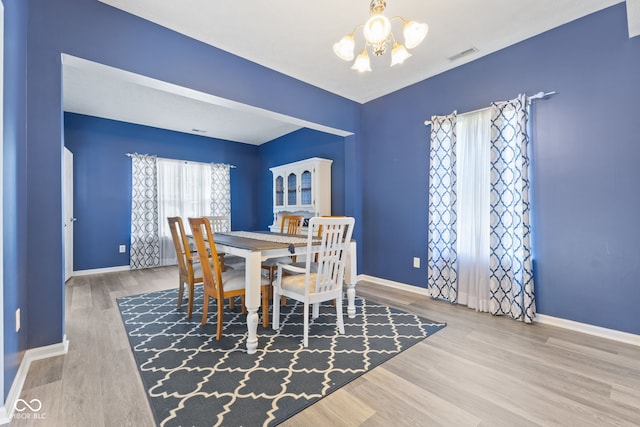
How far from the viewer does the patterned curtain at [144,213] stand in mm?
A: 4734

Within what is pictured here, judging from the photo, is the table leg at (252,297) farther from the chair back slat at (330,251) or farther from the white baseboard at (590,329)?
the white baseboard at (590,329)

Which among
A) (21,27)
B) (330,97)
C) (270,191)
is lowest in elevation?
(270,191)

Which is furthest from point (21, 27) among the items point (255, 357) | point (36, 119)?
point (255, 357)

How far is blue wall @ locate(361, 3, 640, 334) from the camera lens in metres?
2.10

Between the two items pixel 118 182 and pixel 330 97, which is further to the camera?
pixel 118 182

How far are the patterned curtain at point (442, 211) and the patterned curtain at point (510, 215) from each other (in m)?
0.39

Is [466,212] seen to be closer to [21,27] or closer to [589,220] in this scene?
[589,220]

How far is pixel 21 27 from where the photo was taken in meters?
1.74

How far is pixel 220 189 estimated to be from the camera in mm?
5691

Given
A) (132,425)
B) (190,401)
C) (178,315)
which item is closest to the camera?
(132,425)

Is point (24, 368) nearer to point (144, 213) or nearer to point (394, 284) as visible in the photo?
point (394, 284)

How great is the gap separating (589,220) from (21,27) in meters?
4.21

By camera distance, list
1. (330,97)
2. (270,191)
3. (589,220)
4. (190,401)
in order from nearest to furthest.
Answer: (190,401) < (589,220) < (330,97) < (270,191)

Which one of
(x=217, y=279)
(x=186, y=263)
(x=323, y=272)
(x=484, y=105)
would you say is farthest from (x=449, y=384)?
(x=484, y=105)
